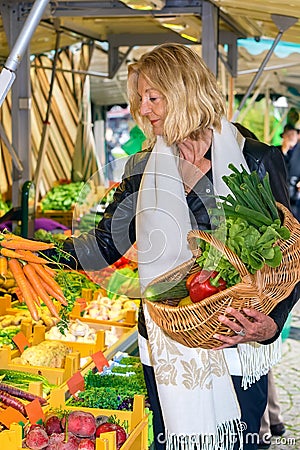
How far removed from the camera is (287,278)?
2.02 metres

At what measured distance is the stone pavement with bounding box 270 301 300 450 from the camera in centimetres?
441

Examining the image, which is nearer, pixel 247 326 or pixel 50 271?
pixel 247 326

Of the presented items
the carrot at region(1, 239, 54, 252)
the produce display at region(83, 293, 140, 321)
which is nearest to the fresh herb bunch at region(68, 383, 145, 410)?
the carrot at region(1, 239, 54, 252)

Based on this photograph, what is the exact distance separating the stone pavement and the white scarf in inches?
81.5

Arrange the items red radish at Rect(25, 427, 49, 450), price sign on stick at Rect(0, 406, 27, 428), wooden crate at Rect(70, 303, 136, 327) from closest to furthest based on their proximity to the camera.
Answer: red radish at Rect(25, 427, 49, 450), price sign on stick at Rect(0, 406, 27, 428), wooden crate at Rect(70, 303, 136, 327)

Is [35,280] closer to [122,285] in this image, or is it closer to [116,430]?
[122,285]

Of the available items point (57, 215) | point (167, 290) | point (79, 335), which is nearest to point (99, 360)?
point (79, 335)

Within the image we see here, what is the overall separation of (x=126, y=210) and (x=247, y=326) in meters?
0.63

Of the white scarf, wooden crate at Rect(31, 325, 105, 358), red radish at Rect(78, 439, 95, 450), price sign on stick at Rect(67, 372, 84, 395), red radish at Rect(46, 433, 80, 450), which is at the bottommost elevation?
wooden crate at Rect(31, 325, 105, 358)

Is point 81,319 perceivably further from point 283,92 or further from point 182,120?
point 283,92

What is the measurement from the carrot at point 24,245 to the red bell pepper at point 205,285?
1.72 feet

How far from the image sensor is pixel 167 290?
204 centimetres

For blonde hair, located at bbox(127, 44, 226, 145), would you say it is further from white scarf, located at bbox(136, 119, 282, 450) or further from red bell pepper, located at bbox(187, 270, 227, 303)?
red bell pepper, located at bbox(187, 270, 227, 303)

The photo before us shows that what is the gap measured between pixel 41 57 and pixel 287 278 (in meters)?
7.29
